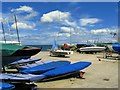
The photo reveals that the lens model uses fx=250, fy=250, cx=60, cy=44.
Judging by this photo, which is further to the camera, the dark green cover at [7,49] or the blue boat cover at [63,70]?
the dark green cover at [7,49]

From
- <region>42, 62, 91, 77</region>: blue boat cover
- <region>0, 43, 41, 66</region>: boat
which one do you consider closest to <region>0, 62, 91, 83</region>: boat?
<region>42, 62, 91, 77</region>: blue boat cover

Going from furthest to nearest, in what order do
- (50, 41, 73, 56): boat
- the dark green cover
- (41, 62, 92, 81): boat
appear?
(50, 41, 73, 56): boat < the dark green cover < (41, 62, 92, 81): boat

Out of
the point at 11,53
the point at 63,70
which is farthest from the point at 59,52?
the point at 63,70

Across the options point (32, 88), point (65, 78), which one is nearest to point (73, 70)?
point (65, 78)

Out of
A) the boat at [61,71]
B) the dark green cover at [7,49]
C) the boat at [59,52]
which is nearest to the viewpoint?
the boat at [61,71]

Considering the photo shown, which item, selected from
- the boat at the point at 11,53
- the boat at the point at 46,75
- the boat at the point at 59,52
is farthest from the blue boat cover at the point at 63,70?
the boat at the point at 59,52

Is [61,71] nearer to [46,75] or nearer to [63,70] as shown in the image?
[63,70]

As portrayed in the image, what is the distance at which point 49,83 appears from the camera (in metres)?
13.7

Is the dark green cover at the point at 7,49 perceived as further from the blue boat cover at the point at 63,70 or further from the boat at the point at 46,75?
the blue boat cover at the point at 63,70

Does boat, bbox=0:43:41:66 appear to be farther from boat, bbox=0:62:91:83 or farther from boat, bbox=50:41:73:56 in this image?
boat, bbox=50:41:73:56

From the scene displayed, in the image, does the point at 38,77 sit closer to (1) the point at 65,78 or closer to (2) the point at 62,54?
(1) the point at 65,78

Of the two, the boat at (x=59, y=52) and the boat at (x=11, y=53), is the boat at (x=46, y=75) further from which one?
the boat at (x=59, y=52)

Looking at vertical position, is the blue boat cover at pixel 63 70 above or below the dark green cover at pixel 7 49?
below

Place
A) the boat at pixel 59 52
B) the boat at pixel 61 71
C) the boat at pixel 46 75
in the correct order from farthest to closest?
the boat at pixel 59 52
the boat at pixel 61 71
the boat at pixel 46 75
